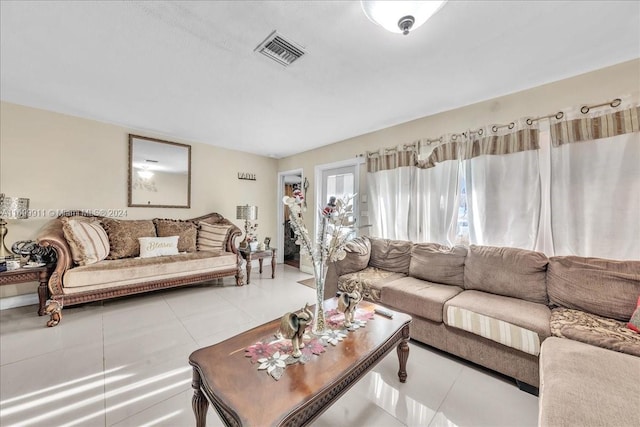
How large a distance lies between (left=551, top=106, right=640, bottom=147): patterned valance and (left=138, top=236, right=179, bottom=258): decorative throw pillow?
463 centimetres

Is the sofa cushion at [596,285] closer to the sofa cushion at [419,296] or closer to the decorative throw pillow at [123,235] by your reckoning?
the sofa cushion at [419,296]

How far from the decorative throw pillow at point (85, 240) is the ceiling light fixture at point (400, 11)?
3.60 m

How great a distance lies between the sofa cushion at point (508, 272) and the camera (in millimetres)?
2037

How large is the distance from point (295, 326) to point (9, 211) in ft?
11.5

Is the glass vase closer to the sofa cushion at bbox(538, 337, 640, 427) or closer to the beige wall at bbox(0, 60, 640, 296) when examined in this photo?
the sofa cushion at bbox(538, 337, 640, 427)

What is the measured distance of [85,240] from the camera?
2.80m

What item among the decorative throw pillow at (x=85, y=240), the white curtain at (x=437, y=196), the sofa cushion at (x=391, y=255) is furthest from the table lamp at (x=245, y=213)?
the white curtain at (x=437, y=196)

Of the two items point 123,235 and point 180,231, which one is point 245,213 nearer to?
point 180,231

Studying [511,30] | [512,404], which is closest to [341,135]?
[511,30]

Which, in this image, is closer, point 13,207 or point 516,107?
point 516,107

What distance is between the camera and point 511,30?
64.0 inches

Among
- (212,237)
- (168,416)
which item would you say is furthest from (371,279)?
(212,237)

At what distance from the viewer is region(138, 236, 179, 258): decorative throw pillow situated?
331cm

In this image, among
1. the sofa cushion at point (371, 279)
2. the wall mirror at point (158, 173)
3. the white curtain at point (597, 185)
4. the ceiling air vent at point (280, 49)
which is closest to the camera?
the ceiling air vent at point (280, 49)
